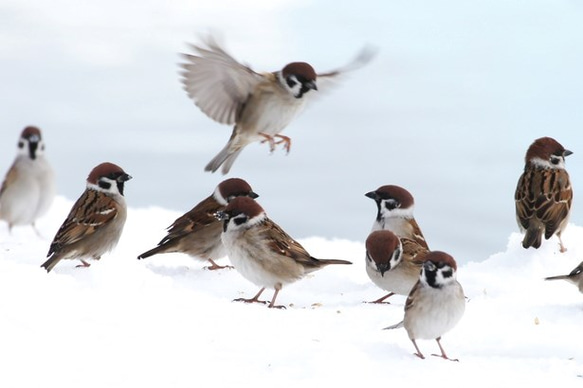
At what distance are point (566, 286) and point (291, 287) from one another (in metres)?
2.44

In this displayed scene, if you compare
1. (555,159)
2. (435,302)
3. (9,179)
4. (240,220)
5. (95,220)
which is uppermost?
(435,302)

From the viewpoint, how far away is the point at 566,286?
28.9 ft

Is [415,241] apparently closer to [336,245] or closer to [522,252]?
[522,252]

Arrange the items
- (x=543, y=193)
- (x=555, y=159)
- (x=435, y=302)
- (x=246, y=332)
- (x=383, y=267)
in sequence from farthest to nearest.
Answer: (x=555, y=159) → (x=543, y=193) → (x=383, y=267) → (x=246, y=332) → (x=435, y=302)

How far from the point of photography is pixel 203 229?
857 cm

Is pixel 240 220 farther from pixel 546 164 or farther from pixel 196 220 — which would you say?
pixel 546 164

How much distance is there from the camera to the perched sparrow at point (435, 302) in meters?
6.27

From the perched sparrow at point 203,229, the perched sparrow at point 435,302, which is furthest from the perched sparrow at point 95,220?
the perched sparrow at point 435,302

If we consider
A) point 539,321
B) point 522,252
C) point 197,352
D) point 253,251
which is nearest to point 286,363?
point 197,352

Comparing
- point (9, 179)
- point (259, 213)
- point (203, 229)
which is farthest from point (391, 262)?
point (9, 179)

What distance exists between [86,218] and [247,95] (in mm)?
1990

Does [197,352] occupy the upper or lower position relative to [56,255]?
upper

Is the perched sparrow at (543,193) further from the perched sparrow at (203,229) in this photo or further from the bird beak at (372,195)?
the perched sparrow at (203,229)

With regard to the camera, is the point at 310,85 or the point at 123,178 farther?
the point at 310,85
